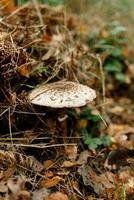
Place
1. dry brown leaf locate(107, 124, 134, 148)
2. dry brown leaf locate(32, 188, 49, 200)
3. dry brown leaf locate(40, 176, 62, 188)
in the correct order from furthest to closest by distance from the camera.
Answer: dry brown leaf locate(107, 124, 134, 148) < dry brown leaf locate(40, 176, 62, 188) < dry brown leaf locate(32, 188, 49, 200)

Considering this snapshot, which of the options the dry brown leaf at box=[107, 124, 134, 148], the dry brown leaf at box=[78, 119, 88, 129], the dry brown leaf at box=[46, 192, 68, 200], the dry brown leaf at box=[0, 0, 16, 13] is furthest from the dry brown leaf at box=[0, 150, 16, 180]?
the dry brown leaf at box=[0, 0, 16, 13]

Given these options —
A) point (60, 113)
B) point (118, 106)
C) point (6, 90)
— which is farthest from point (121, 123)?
point (6, 90)

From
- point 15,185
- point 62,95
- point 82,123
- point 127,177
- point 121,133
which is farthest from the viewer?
point 121,133

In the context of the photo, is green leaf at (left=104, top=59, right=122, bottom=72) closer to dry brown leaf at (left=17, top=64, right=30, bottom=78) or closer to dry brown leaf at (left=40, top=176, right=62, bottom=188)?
dry brown leaf at (left=17, top=64, right=30, bottom=78)

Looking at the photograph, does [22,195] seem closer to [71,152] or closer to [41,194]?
[41,194]

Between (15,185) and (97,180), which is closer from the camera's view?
(15,185)

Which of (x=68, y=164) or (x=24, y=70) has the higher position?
(x=24, y=70)

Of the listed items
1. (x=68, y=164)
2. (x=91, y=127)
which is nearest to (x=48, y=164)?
(x=68, y=164)

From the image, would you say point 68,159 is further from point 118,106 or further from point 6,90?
point 118,106
